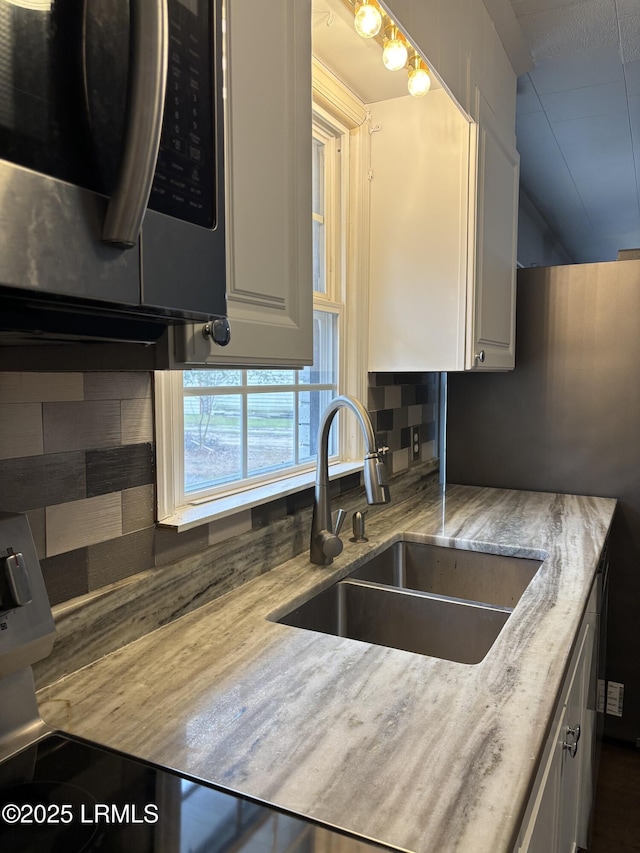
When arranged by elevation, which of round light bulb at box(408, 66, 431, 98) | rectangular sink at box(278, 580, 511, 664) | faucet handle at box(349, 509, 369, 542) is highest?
round light bulb at box(408, 66, 431, 98)

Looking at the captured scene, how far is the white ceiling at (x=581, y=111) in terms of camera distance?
217 centimetres

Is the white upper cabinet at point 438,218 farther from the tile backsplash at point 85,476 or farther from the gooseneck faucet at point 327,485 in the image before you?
the tile backsplash at point 85,476

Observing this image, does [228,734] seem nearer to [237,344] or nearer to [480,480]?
[237,344]

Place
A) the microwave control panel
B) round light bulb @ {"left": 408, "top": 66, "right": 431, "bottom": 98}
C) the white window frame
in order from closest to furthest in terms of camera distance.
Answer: the microwave control panel < round light bulb @ {"left": 408, "top": 66, "right": 431, "bottom": 98} < the white window frame

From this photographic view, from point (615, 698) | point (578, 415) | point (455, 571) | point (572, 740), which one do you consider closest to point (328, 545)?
point (455, 571)

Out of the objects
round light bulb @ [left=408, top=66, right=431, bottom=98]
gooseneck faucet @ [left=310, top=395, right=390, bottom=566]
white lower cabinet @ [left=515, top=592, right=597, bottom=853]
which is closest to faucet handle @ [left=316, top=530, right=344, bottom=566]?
gooseneck faucet @ [left=310, top=395, right=390, bottom=566]

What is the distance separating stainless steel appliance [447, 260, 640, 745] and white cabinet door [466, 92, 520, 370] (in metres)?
0.19

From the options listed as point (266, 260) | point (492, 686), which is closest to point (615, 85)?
point (266, 260)

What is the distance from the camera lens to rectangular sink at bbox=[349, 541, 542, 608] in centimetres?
173

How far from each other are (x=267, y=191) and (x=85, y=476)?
524mm

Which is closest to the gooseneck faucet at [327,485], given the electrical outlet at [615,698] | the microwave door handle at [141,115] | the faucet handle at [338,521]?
the faucet handle at [338,521]

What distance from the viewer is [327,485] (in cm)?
155

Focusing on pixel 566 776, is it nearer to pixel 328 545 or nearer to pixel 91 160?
pixel 328 545

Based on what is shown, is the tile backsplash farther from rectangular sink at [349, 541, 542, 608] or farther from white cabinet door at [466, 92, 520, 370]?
white cabinet door at [466, 92, 520, 370]
